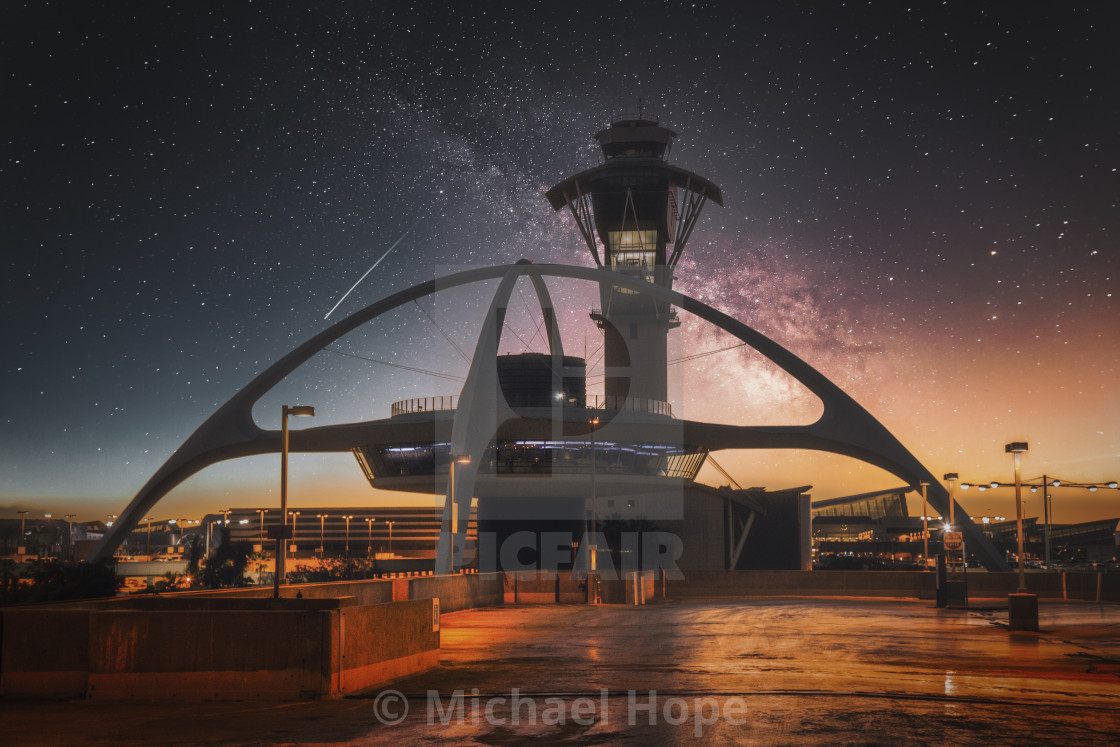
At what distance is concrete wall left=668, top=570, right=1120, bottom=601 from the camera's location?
43.4m

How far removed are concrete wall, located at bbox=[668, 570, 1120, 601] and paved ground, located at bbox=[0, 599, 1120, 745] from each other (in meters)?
24.5

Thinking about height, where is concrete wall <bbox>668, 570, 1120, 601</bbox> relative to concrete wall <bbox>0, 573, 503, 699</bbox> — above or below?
below

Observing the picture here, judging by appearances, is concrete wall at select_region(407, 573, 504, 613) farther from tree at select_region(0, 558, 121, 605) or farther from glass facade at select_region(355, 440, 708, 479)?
glass facade at select_region(355, 440, 708, 479)

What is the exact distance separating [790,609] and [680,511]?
175ft

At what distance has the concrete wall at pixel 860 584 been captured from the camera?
43438mm

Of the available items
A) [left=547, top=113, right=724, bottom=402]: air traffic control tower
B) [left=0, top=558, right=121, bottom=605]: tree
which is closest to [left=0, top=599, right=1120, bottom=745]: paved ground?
[left=0, top=558, right=121, bottom=605]: tree

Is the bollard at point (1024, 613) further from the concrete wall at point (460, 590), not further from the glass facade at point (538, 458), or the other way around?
the glass facade at point (538, 458)

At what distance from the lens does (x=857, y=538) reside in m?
179

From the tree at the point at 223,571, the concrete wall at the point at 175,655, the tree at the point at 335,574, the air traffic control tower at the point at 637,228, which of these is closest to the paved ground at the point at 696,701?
the concrete wall at the point at 175,655

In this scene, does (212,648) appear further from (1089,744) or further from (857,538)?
(857,538)

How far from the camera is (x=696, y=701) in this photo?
11922 millimetres

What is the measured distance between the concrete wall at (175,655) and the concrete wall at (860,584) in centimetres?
3568

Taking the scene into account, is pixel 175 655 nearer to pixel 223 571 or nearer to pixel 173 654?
pixel 173 654

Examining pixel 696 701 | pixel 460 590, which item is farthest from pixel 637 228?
pixel 696 701
